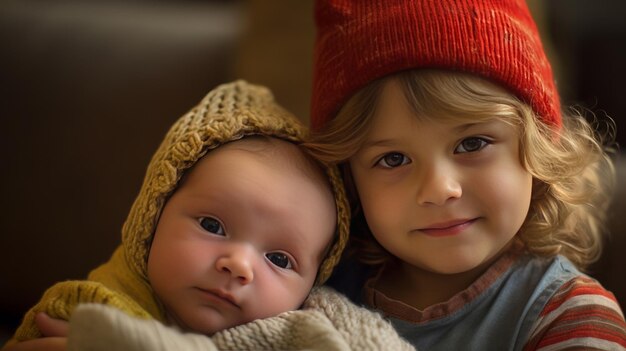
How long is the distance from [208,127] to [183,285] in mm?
224

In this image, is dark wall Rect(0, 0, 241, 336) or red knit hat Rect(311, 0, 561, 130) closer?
red knit hat Rect(311, 0, 561, 130)

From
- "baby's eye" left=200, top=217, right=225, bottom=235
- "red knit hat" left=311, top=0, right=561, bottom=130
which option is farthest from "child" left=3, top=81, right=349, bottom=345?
"red knit hat" left=311, top=0, right=561, bottom=130

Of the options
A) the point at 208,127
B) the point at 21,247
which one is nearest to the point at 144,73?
the point at 21,247

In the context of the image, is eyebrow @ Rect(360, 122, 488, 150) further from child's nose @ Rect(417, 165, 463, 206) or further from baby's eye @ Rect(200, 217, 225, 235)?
baby's eye @ Rect(200, 217, 225, 235)

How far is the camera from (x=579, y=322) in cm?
98

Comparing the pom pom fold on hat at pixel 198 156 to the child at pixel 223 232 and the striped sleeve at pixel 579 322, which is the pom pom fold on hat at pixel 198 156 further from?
the striped sleeve at pixel 579 322

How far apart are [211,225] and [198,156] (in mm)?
101

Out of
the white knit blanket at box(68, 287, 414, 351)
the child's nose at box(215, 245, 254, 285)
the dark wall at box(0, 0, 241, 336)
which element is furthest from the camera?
the dark wall at box(0, 0, 241, 336)

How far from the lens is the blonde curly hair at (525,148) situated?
98 centimetres

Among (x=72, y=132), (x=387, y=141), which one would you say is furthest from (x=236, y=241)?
(x=72, y=132)

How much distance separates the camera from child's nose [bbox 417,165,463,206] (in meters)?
0.98

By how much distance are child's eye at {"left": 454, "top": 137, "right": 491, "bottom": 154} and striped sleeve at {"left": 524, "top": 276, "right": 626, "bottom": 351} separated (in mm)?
233

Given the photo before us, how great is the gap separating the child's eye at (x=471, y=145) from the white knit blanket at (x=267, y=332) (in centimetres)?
26

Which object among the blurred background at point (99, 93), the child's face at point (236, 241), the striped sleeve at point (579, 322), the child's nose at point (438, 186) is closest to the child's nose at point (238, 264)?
the child's face at point (236, 241)
